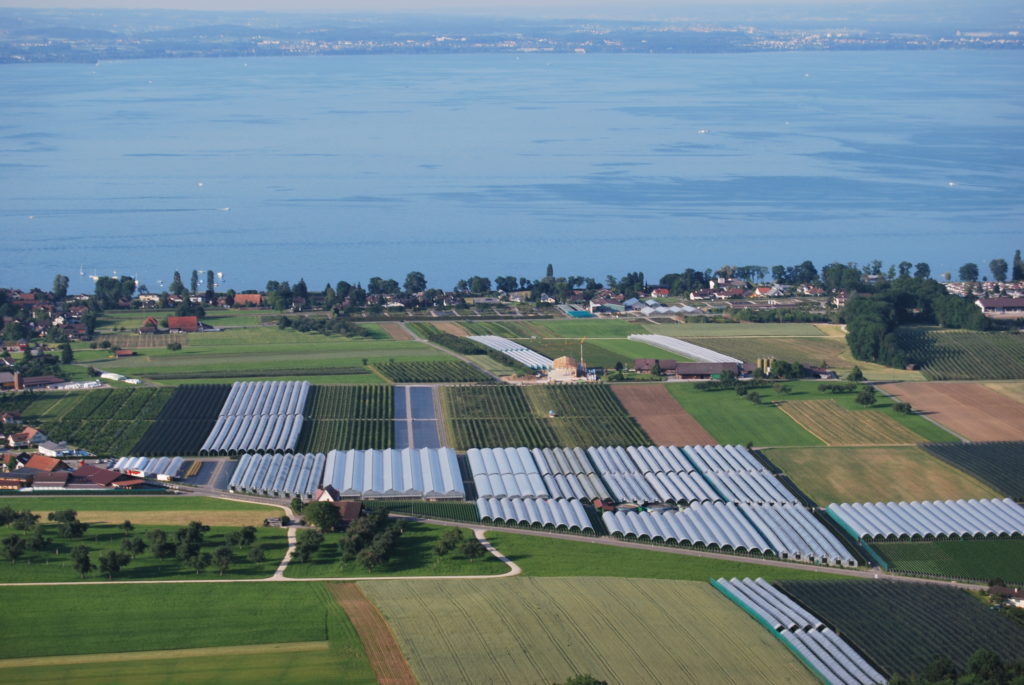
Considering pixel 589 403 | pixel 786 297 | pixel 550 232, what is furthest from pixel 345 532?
pixel 550 232

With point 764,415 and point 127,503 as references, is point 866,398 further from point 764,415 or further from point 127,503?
point 127,503

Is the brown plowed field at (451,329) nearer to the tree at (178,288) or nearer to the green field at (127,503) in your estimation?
the tree at (178,288)


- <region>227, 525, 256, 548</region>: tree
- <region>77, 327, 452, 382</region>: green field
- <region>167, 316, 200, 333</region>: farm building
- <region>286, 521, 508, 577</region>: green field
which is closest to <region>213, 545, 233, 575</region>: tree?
<region>227, 525, 256, 548</region>: tree

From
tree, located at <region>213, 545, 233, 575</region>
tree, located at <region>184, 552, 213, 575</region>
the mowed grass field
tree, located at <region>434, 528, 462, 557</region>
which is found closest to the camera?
the mowed grass field

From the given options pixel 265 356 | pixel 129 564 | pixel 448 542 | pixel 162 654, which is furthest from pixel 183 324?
pixel 162 654

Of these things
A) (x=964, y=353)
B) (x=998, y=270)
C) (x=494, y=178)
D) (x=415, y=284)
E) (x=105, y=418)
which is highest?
(x=494, y=178)

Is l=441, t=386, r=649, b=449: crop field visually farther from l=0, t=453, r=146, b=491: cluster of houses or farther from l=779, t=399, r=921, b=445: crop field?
l=0, t=453, r=146, b=491: cluster of houses

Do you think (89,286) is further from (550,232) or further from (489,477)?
(489,477)
